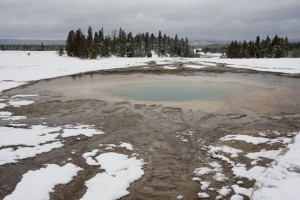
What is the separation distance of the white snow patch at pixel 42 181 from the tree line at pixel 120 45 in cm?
5210

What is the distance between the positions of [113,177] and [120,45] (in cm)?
7430

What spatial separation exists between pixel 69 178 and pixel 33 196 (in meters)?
1.07

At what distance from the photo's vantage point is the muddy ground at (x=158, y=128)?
7.52m

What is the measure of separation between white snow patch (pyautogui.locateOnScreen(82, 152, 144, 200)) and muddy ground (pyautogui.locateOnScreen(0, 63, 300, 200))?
0.20 m

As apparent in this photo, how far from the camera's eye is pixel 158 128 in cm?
1210

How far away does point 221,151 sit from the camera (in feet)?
31.4

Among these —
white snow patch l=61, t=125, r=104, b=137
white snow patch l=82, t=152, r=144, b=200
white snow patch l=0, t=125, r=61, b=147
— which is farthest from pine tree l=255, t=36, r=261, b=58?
white snow patch l=82, t=152, r=144, b=200

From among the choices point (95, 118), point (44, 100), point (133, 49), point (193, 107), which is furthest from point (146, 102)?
point (133, 49)

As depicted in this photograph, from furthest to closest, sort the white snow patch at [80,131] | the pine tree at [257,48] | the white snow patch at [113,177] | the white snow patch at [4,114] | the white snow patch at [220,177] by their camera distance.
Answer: the pine tree at [257,48] < the white snow patch at [4,114] < the white snow patch at [80,131] < the white snow patch at [220,177] < the white snow patch at [113,177]

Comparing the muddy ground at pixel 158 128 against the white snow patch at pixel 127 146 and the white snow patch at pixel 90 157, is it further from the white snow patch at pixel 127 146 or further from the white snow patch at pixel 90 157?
the white snow patch at pixel 127 146

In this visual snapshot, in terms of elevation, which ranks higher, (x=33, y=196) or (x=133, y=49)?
(x=133, y=49)

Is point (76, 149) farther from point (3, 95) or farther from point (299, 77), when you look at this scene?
point (299, 77)

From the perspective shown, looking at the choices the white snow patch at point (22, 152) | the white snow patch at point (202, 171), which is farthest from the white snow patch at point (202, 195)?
the white snow patch at point (22, 152)

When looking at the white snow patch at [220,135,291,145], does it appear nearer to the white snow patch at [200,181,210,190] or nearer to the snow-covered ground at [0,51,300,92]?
the white snow patch at [200,181,210,190]
